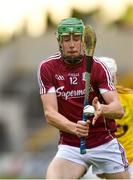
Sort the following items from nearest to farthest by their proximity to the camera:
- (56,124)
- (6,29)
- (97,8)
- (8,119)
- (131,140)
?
(56,124)
(131,140)
(8,119)
(6,29)
(97,8)

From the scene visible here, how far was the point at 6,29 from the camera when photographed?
4988 centimetres

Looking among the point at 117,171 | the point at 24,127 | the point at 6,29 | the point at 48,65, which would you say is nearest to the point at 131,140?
the point at 117,171

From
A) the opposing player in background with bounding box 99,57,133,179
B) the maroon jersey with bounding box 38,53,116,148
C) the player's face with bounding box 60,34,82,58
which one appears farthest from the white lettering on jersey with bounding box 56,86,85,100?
the opposing player in background with bounding box 99,57,133,179

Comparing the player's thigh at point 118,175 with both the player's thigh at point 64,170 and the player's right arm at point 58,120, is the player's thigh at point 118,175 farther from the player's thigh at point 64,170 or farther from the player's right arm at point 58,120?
the player's right arm at point 58,120

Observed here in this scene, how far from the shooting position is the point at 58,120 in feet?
32.1

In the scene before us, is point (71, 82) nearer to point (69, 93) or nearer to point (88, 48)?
point (69, 93)

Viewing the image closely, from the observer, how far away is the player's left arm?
9.52 meters

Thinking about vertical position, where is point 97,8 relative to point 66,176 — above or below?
below

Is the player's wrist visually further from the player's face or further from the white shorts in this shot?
the white shorts

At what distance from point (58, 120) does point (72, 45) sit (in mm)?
731

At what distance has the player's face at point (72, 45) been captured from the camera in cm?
981

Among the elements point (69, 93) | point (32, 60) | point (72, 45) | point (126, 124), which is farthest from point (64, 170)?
point (32, 60)

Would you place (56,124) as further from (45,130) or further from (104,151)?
(45,130)

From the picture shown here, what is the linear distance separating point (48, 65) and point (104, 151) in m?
1.05
